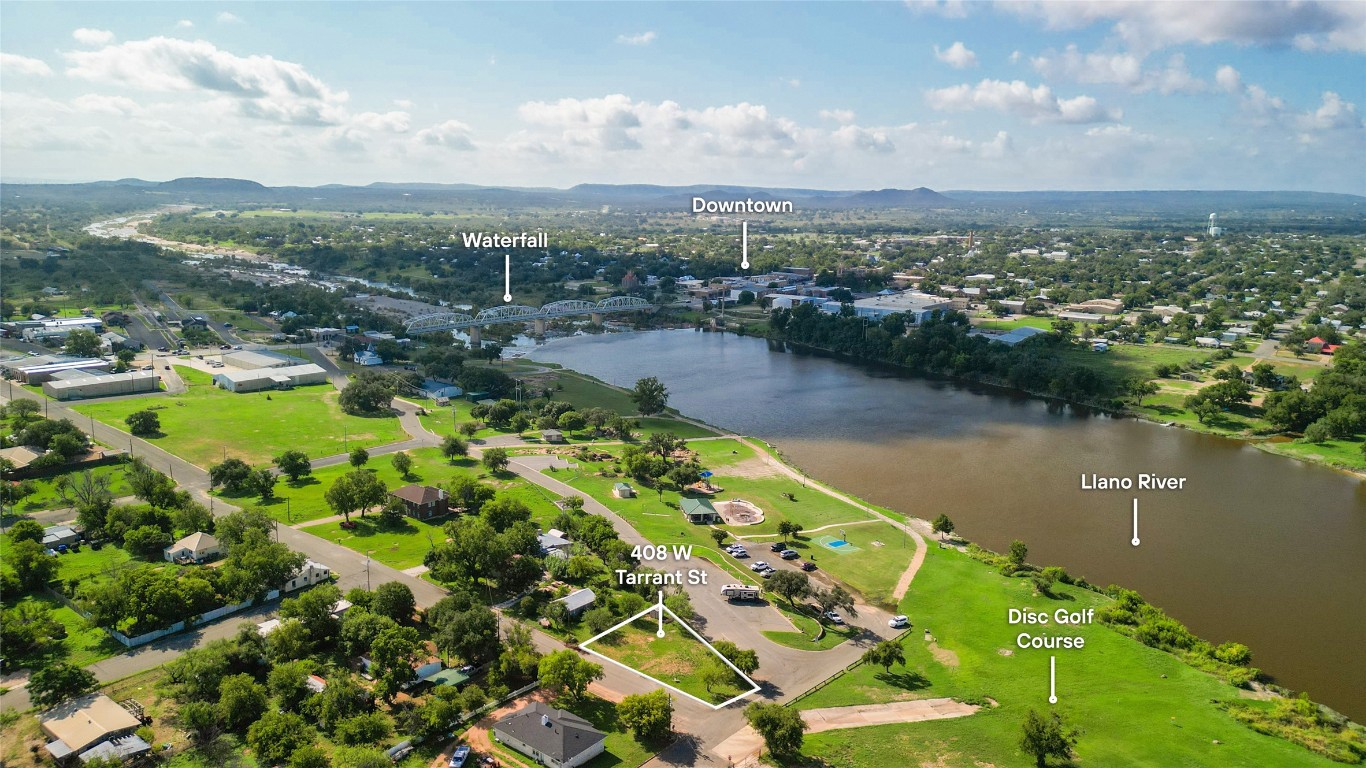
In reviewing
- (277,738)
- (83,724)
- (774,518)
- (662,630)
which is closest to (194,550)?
(83,724)

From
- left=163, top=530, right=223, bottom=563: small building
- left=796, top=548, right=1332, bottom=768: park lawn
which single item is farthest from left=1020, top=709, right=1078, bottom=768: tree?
left=163, top=530, right=223, bottom=563: small building

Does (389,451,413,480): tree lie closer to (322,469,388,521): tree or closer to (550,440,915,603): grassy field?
(322,469,388,521): tree

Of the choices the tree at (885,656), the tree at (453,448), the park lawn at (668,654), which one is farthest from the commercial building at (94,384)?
the tree at (885,656)

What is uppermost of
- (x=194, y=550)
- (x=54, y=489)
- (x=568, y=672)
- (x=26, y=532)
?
(x=26, y=532)

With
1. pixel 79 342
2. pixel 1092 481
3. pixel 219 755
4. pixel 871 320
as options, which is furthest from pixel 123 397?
pixel 871 320

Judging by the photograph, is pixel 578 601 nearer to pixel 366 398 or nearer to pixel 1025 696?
pixel 1025 696

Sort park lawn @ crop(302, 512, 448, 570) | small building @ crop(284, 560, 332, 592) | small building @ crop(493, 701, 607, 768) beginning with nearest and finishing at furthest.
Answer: small building @ crop(493, 701, 607, 768) → small building @ crop(284, 560, 332, 592) → park lawn @ crop(302, 512, 448, 570)
